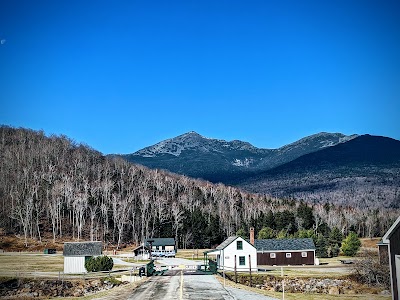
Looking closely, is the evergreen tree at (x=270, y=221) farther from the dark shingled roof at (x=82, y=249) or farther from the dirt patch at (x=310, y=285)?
the dirt patch at (x=310, y=285)

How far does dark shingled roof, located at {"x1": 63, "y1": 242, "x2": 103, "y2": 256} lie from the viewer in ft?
184

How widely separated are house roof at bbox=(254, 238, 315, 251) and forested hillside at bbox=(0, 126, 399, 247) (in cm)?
2156

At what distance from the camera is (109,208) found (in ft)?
359

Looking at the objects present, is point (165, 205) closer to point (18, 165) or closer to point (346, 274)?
point (18, 165)

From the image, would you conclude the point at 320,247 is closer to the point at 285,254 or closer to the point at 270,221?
the point at 285,254

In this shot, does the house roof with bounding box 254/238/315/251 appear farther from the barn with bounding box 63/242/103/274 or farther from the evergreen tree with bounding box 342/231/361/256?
the barn with bounding box 63/242/103/274

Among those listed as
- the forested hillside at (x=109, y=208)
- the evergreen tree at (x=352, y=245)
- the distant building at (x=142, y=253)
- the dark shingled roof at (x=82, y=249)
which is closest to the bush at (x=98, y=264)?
the dark shingled roof at (x=82, y=249)

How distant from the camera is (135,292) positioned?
30.9 metres

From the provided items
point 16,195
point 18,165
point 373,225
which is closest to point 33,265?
point 16,195

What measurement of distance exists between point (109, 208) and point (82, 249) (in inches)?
2070

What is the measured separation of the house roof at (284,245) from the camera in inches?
2783

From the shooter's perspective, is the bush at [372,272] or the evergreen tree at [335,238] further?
the evergreen tree at [335,238]

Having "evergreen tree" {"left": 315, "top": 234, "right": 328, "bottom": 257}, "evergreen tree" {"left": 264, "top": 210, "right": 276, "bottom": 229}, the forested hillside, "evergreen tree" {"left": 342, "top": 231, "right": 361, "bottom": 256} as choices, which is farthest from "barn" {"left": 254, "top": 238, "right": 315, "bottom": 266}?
"evergreen tree" {"left": 264, "top": 210, "right": 276, "bottom": 229}

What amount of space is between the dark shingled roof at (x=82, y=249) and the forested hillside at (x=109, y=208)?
3447cm
